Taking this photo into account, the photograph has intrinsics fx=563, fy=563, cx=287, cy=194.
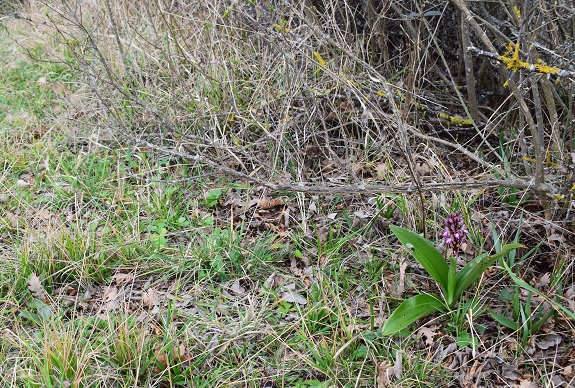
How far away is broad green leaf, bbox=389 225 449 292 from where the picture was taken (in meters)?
2.40

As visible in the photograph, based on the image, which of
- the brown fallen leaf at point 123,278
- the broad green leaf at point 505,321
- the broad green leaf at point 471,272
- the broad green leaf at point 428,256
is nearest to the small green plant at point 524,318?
the broad green leaf at point 505,321

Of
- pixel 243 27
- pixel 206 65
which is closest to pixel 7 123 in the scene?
pixel 206 65

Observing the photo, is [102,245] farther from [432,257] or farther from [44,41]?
[44,41]

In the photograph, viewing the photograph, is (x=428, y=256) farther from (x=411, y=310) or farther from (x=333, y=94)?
(x=333, y=94)

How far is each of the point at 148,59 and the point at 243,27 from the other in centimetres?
90

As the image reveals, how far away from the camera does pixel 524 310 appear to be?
242 cm

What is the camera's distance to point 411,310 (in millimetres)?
2355

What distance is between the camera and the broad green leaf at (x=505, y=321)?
2.35 m

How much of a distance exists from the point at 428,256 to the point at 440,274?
10 centimetres

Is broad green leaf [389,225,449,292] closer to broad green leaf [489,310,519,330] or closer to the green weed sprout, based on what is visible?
the green weed sprout

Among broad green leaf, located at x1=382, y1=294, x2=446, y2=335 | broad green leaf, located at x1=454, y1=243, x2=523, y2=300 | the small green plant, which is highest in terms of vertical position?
broad green leaf, located at x1=454, y1=243, x2=523, y2=300

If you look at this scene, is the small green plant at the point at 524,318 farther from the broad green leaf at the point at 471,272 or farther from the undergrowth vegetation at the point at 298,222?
the broad green leaf at the point at 471,272

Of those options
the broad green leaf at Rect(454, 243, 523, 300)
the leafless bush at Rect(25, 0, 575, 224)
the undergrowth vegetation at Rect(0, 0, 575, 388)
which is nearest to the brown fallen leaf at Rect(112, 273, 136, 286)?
the undergrowth vegetation at Rect(0, 0, 575, 388)

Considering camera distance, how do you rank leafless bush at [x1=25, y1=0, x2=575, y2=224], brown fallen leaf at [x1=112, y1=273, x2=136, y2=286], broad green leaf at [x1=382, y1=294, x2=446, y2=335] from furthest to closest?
leafless bush at [x1=25, y1=0, x2=575, y2=224], brown fallen leaf at [x1=112, y1=273, x2=136, y2=286], broad green leaf at [x1=382, y1=294, x2=446, y2=335]
